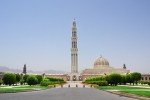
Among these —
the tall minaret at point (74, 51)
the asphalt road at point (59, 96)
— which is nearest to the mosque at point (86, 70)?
the tall minaret at point (74, 51)

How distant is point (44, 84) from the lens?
177ft

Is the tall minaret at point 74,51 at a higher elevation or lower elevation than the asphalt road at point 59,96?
higher

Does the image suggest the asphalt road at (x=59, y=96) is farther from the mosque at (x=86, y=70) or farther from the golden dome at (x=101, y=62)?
the golden dome at (x=101, y=62)

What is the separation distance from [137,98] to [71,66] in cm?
10646

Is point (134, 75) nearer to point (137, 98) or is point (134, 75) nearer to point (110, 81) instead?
point (110, 81)

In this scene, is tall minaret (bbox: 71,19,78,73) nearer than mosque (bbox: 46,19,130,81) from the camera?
Yes

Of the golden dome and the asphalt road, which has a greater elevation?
the golden dome

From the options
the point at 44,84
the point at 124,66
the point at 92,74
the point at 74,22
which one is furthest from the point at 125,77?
the point at 124,66

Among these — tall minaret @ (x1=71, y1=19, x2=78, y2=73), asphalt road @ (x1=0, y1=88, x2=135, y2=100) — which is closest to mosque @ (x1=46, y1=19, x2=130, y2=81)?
→ tall minaret @ (x1=71, y1=19, x2=78, y2=73)

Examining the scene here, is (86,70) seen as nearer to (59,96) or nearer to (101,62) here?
(101,62)

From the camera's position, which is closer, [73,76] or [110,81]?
[110,81]

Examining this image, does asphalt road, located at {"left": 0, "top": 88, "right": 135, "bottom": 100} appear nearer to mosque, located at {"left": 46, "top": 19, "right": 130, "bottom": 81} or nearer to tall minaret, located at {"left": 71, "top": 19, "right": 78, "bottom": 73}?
mosque, located at {"left": 46, "top": 19, "right": 130, "bottom": 81}

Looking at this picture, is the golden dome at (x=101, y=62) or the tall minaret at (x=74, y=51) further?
the golden dome at (x=101, y=62)

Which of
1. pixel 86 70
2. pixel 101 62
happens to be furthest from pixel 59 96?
pixel 86 70
